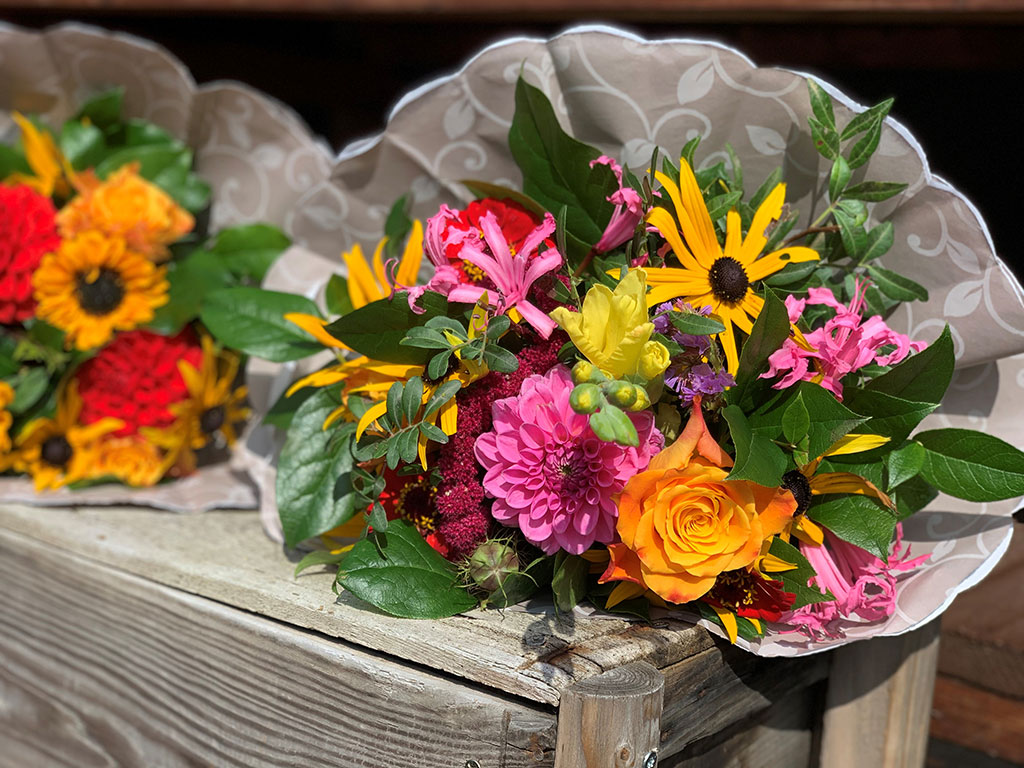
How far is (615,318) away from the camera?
677 millimetres

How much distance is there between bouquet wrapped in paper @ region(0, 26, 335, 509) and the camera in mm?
1185

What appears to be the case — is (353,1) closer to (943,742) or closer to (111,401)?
(111,401)

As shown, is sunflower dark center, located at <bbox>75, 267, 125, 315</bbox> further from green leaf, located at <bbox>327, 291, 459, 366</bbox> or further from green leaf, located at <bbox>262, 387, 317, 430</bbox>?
green leaf, located at <bbox>327, 291, 459, 366</bbox>

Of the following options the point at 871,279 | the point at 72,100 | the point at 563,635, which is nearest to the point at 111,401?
the point at 72,100

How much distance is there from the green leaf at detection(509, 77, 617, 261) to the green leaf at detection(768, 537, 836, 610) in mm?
299

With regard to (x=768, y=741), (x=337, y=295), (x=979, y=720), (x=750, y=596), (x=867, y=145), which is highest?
(x=867, y=145)

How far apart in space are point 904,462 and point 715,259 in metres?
0.22

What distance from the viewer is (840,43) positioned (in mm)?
1308

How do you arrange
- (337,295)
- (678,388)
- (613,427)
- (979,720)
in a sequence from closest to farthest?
(613,427) < (678,388) < (337,295) < (979,720)

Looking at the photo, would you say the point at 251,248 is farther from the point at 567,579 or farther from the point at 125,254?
the point at 567,579

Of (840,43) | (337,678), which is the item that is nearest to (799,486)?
(337,678)

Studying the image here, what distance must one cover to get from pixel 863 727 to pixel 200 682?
65cm

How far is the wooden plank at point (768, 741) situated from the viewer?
0.81 m

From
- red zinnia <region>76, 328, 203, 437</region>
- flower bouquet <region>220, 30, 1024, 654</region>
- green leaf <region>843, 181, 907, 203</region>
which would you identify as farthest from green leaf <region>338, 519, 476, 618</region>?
red zinnia <region>76, 328, 203, 437</region>
